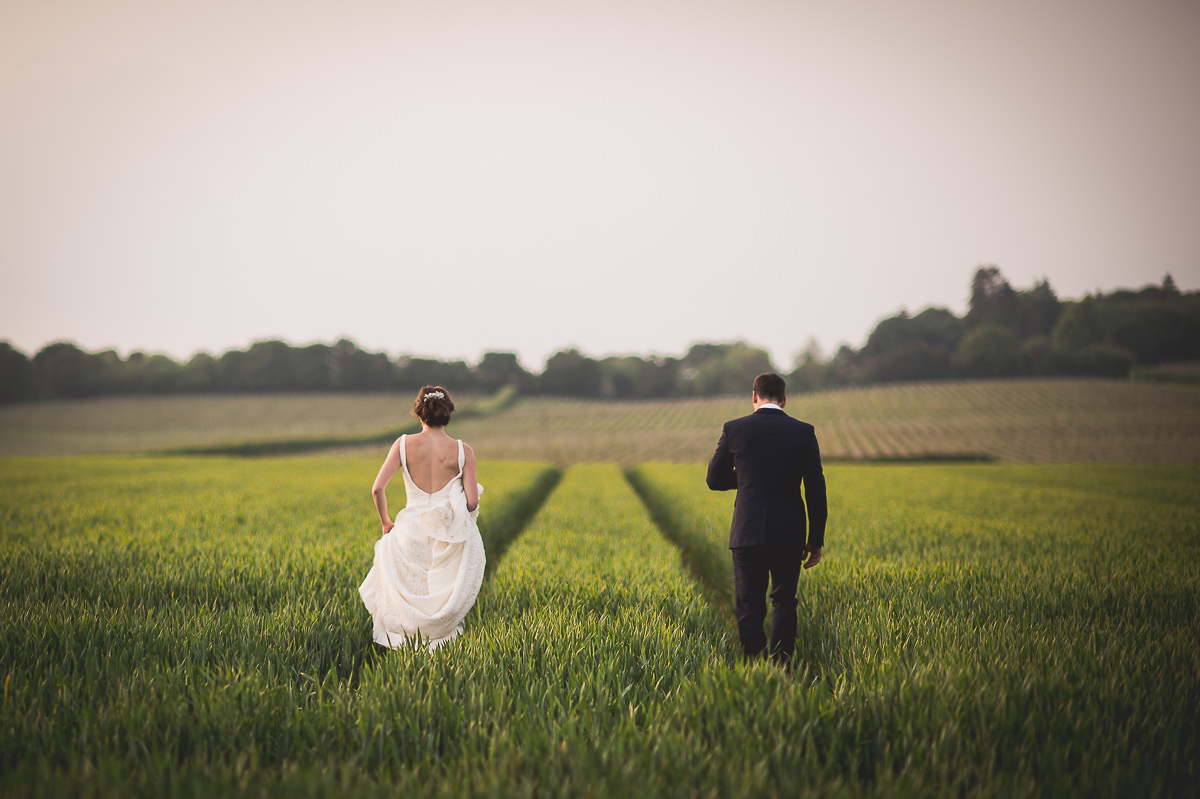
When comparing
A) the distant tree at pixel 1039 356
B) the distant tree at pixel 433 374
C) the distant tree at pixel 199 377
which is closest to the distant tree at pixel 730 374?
the distant tree at pixel 1039 356

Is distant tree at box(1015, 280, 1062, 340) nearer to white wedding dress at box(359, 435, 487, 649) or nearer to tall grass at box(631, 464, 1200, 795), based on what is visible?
tall grass at box(631, 464, 1200, 795)

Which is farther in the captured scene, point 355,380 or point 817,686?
point 355,380

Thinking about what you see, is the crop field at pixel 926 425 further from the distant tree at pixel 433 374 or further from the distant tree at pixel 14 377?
the distant tree at pixel 14 377

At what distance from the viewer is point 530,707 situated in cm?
283

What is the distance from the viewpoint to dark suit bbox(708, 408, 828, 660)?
155 inches

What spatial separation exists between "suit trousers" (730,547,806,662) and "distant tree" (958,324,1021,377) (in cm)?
9755

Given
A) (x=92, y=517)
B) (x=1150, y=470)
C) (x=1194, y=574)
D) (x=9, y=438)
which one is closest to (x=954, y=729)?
(x=1194, y=574)

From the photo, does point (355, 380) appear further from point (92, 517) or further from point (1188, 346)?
point (1188, 346)

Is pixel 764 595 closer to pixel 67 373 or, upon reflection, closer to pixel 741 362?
pixel 741 362

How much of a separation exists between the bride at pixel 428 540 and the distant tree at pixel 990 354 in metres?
99.1

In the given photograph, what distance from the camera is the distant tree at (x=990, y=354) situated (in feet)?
257

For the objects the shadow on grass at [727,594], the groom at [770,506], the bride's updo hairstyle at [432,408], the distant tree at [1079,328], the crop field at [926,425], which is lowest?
the crop field at [926,425]

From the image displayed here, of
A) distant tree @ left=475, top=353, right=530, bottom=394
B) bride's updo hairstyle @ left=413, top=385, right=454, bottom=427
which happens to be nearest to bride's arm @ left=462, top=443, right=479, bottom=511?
bride's updo hairstyle @ left=413, top=385, right=454, bottom=427

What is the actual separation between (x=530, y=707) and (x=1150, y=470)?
41.6m
